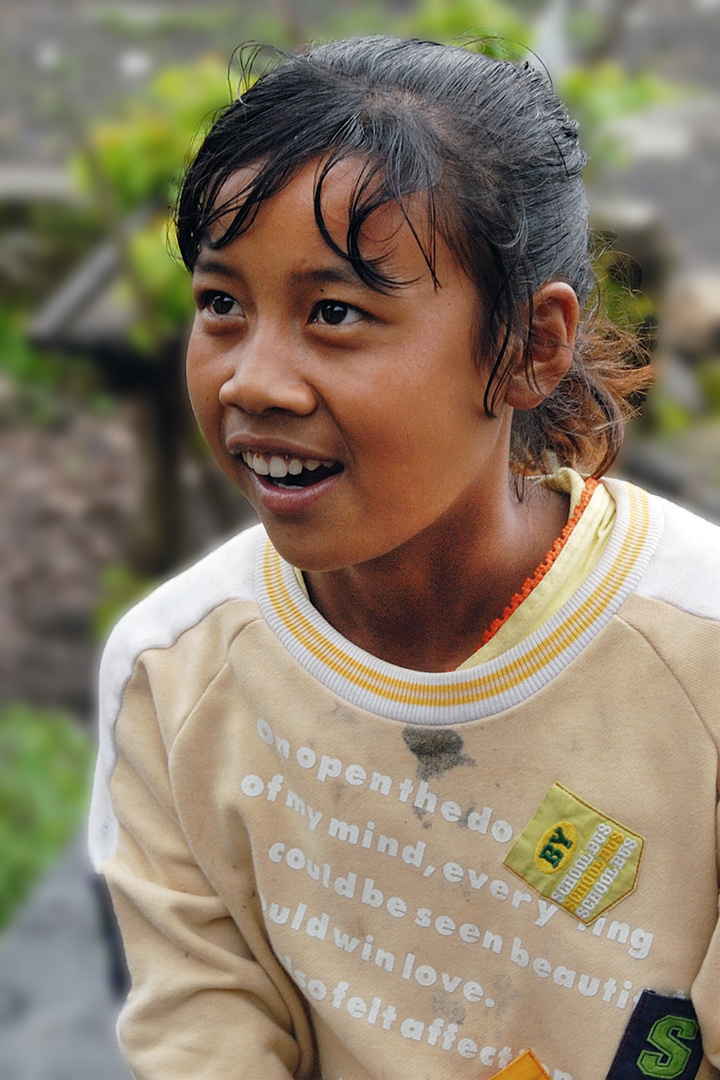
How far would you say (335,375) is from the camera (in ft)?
4.42

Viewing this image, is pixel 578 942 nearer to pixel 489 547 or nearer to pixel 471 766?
pixel 471 766

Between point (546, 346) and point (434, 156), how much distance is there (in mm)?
261

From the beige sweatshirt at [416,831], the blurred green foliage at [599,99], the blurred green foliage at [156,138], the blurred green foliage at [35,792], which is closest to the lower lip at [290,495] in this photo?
the beige sweatshirt at [416,831]

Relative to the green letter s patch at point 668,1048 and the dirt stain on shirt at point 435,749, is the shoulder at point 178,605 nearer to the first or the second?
the dirt stain on shirt at point 435,749

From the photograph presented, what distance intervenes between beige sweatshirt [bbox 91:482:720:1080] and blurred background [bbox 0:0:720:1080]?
60cm

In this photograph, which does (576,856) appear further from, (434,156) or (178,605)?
(434,156)

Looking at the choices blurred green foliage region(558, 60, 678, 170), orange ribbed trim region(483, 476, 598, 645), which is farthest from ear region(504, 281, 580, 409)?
blurred green foliage region(558, 60, 678, 170)

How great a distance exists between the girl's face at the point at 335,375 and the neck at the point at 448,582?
0.54 ft

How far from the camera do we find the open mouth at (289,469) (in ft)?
4.61

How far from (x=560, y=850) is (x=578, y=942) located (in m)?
0.11

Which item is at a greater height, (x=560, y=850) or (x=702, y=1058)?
(x=560, y=850)

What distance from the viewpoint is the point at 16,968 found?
2.94m


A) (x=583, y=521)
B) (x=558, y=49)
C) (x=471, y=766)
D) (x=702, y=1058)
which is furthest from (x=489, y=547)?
(x=558, y=49)

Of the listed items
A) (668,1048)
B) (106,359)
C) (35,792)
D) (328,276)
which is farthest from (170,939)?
(106,359)
